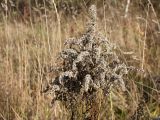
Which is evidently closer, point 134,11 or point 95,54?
point 95,54

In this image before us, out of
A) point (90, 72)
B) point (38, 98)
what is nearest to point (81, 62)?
point (90, 72)

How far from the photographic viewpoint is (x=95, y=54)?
196cm

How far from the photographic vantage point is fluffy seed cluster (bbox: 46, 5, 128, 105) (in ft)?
6.40

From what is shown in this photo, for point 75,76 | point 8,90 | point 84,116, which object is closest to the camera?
point 75,76

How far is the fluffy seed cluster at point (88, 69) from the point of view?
1951 mm

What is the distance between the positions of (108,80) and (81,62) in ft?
0.51

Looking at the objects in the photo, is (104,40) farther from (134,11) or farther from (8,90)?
(134,11)

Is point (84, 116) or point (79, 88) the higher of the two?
point (79, 88)

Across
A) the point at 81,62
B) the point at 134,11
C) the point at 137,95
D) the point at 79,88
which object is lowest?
the point at 137,95

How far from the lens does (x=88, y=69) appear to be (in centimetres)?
197

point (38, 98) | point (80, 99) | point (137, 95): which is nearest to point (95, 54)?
point (80, 99)

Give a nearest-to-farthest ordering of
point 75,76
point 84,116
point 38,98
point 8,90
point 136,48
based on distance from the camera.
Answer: point 75,76, point 84,116, point 38,98, point 8,90, point 136,48

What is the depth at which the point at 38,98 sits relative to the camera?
2799 mm

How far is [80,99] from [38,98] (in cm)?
83
